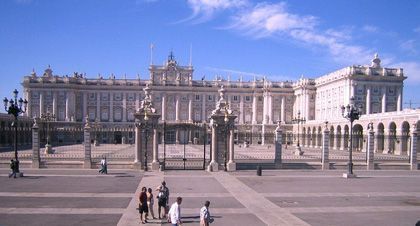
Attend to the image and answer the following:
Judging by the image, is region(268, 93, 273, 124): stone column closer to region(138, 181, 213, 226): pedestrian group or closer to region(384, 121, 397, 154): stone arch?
region(384, 121, 397, 154): stone arch

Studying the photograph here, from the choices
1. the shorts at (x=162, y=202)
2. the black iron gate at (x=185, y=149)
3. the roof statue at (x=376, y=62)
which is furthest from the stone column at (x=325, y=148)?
the roof statue at (x=376, y=62)

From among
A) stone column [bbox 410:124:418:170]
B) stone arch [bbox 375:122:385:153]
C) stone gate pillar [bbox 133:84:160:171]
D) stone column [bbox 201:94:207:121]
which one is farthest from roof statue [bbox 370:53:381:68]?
stone gate pillar [bbox 133:84:160:171]

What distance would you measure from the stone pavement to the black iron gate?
3.23 metres

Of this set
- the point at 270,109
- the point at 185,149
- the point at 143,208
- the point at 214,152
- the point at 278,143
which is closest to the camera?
the point at 143,208

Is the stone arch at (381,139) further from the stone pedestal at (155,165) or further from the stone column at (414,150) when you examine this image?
the stone pedestal at (155,165)

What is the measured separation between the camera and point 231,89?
124312mm

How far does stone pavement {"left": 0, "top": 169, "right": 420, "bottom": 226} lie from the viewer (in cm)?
1691

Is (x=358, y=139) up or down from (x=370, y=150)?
down

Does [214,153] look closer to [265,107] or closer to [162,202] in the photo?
[162,202]

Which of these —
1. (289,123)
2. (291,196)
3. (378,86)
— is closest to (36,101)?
(289,123)

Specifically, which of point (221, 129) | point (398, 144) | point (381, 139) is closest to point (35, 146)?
point (221, 129)

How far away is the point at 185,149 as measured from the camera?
70.7 metres

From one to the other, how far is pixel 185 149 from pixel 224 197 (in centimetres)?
4907

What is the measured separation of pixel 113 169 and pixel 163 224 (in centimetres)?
1890
